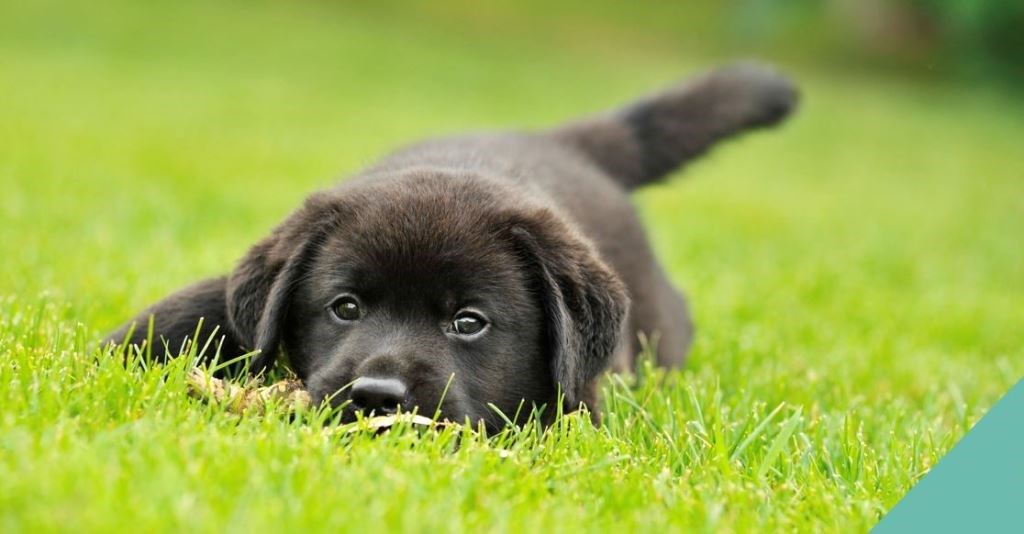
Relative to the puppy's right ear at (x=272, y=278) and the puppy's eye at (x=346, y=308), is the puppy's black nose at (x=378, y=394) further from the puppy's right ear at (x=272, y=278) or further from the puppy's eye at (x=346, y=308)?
the puppy's right ear at (x=272, y=278)

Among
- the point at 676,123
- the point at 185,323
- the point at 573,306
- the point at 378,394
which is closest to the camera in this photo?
the point at 378,394

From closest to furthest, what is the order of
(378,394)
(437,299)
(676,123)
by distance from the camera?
(378,394) < (437,299) < (676,123)

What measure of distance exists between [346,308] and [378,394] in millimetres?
464

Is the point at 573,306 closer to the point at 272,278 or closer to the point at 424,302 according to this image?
the point at 424,302

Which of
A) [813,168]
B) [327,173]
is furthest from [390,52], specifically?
[327,173]

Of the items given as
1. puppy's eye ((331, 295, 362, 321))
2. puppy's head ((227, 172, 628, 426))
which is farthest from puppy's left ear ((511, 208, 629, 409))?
puppy's eye ((331, 295, 362, 321))

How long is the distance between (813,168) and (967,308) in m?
10.2

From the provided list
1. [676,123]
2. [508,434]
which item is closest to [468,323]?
[508,434]

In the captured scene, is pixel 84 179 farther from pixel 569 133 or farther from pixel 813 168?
pixel 813 168

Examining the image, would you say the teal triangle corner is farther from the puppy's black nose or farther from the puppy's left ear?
the puppy's black nose

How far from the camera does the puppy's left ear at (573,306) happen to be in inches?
133

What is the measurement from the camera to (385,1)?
1193 inches

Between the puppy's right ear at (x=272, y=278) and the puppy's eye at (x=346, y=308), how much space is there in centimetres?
17

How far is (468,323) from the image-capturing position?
3.29m
